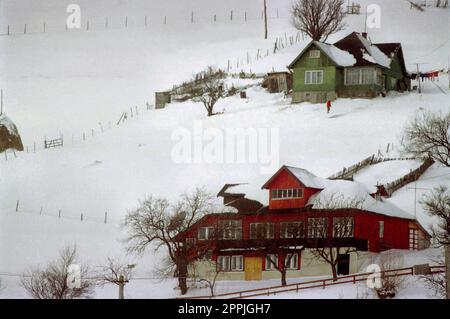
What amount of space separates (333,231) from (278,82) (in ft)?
8.17

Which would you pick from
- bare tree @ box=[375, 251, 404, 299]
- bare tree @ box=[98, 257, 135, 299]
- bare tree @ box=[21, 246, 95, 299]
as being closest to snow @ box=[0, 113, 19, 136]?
bare tree @ box=[21, 246, 95, 299]

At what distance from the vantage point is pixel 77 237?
44.0 feet

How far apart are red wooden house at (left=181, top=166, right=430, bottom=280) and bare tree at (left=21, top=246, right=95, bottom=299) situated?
61.3 inches

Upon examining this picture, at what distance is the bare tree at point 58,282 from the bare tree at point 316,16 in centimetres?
481

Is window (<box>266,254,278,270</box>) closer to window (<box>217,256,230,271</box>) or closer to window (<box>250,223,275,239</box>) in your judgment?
window (<box>250,223,275,239</box>)

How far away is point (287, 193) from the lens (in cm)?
1324

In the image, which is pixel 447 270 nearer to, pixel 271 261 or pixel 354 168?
pixel 354 168

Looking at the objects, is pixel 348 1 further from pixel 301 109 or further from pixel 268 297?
pixel 268 297

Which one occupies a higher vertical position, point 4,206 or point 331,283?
point 4,206

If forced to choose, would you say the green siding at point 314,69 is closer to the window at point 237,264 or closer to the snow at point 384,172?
the snow at point 384,172

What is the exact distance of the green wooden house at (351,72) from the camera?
13914mm

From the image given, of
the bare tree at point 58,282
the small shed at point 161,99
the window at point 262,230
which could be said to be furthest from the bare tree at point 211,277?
the small shed at point 161,99
